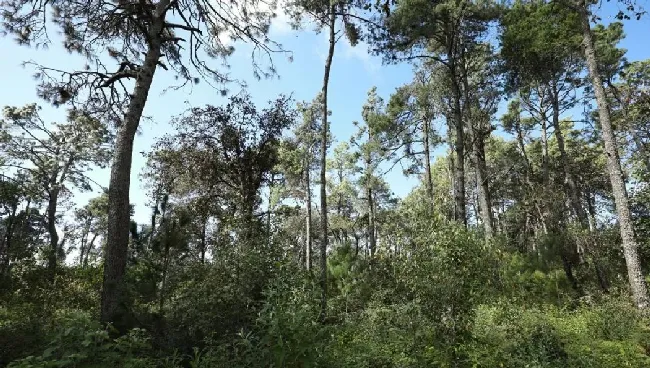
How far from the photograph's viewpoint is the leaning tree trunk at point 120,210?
5.99m

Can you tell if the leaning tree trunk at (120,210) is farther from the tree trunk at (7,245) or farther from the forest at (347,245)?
the tree trunk at (7,245)

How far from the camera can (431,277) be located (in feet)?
21.1

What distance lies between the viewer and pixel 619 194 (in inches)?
366

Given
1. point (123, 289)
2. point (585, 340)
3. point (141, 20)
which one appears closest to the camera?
point (123, 289)

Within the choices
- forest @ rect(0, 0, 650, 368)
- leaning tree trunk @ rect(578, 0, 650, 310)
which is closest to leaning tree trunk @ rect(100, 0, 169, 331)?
forest @ rect(0, 0, 650, 368)

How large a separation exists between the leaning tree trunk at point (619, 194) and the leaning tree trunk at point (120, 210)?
1051 cm

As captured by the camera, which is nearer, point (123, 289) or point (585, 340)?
point (123, 289)

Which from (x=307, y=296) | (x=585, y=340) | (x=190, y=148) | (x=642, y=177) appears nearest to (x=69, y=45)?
(x=307, y=296)

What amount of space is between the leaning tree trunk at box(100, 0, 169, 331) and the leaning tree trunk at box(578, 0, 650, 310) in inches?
414

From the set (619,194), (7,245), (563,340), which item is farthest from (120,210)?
(7,245)

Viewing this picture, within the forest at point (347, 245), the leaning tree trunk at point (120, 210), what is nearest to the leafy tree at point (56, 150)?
the forest at point (347, 245)

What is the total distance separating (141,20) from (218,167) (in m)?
8.90

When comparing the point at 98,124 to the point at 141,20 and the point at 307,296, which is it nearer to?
the point at 141,20

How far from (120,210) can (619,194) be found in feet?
35.7
